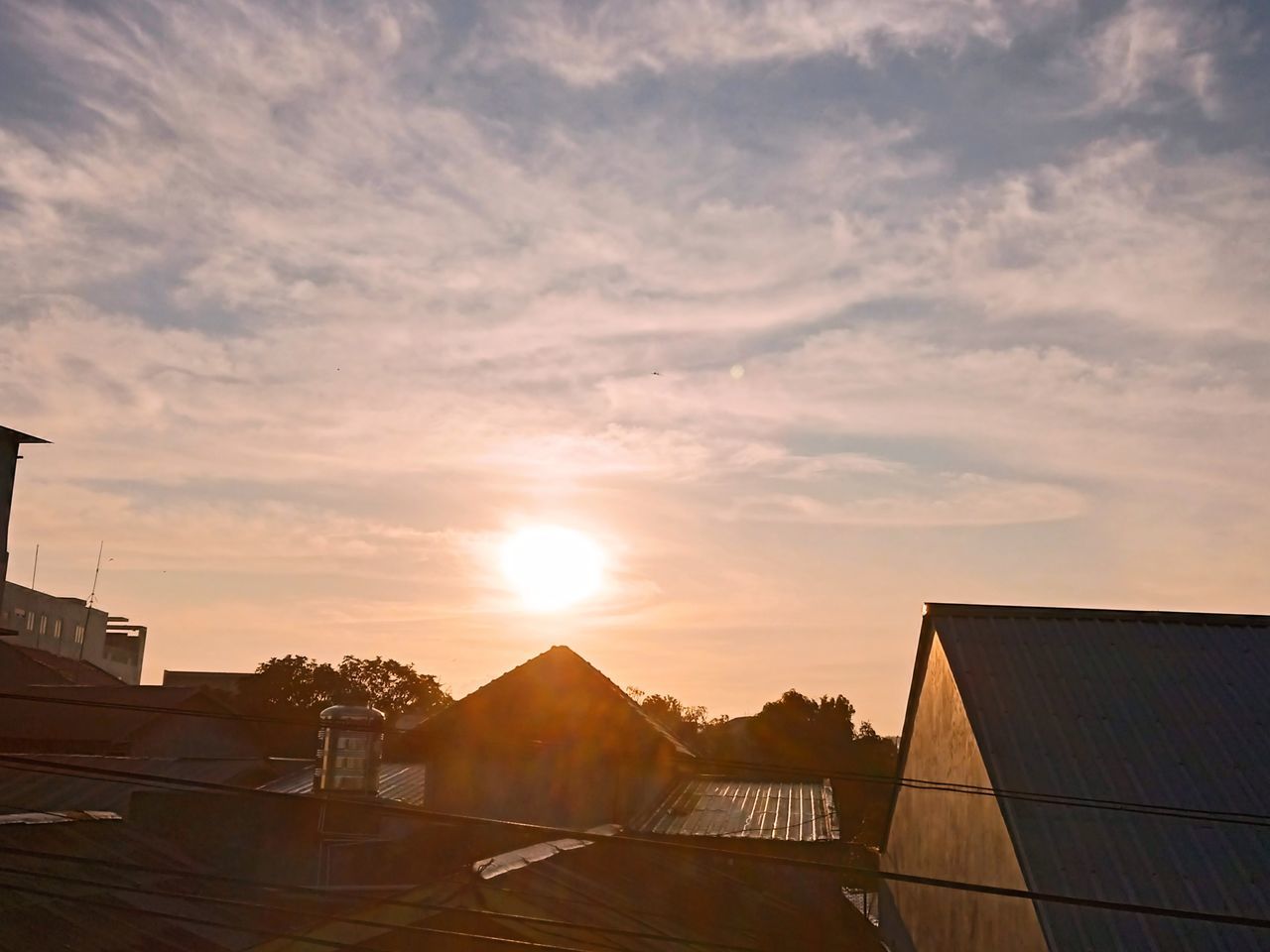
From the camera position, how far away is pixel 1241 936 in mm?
15648

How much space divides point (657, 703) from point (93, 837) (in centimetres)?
13886

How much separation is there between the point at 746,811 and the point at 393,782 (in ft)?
41.7

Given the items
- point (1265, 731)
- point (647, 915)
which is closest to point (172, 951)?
point (647, 915)

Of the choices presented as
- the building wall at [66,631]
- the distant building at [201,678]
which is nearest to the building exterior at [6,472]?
the building wall at [66,631]

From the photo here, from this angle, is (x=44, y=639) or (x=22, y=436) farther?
(x=44, y=639)

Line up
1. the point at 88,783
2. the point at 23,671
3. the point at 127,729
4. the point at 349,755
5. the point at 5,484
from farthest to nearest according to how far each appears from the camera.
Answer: the point at 23,671 → the point at 127,729 → the point at 88,783 → the point at 5,484 → the point at 349,755

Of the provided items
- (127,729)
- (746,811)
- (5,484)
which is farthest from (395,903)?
(127,729)

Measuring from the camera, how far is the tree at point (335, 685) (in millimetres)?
92438

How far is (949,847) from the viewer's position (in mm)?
22500

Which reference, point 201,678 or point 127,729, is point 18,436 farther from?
point 201,678

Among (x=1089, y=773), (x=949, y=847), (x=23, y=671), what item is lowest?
(x=949, y=847)

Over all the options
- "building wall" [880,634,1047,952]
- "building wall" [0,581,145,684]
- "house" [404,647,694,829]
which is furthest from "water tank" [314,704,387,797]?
"building wall" [0,581,145,684]

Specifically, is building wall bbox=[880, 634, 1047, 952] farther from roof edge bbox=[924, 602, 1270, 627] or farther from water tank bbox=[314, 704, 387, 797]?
water tank bbox=[314, 704, 387, 797]

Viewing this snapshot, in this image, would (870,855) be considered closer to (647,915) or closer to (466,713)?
(466,713)
